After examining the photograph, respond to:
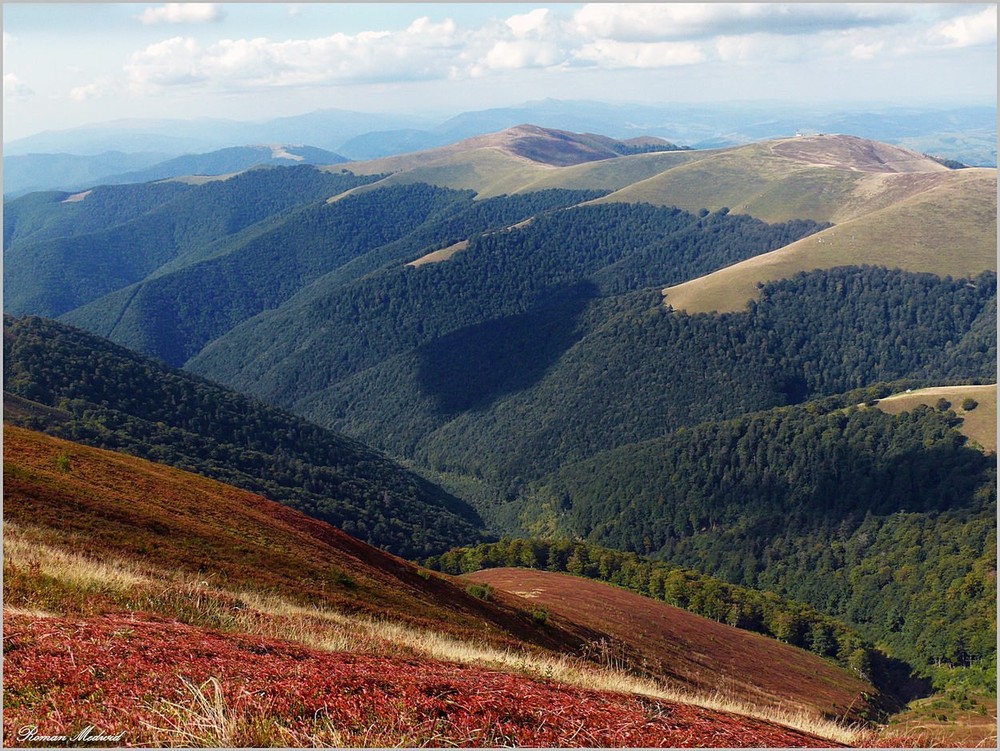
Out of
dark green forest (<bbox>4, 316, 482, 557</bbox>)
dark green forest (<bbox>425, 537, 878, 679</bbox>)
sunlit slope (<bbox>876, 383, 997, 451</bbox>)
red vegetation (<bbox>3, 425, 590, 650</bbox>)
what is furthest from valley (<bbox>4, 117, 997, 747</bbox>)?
dark green forest (<bbox>4, 316, 482, 557</bbox>)

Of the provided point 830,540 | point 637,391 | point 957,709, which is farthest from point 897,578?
point 637,391

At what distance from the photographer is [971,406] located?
122062 mm

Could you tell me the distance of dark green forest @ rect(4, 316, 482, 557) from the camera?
101438 mm

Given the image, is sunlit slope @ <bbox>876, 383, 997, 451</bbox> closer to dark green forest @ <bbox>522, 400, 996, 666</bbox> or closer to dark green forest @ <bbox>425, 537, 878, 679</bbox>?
dark green forest @ <bbox>522, 400, 996, 666</bbox>

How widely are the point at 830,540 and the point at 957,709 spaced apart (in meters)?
75.9

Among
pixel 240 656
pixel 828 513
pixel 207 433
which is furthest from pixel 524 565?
pixel 240 656

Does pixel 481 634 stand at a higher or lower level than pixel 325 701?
lower

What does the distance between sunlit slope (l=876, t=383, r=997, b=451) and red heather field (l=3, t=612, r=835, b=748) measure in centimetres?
12990

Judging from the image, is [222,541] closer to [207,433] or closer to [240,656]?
[240,656]

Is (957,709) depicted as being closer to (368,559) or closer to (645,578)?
(645,578)

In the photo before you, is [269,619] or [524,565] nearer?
[269,619]

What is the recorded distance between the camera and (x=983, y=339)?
641 ft

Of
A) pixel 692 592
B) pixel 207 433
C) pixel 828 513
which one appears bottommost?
pixel 828 513

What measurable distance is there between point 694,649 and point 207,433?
108m
